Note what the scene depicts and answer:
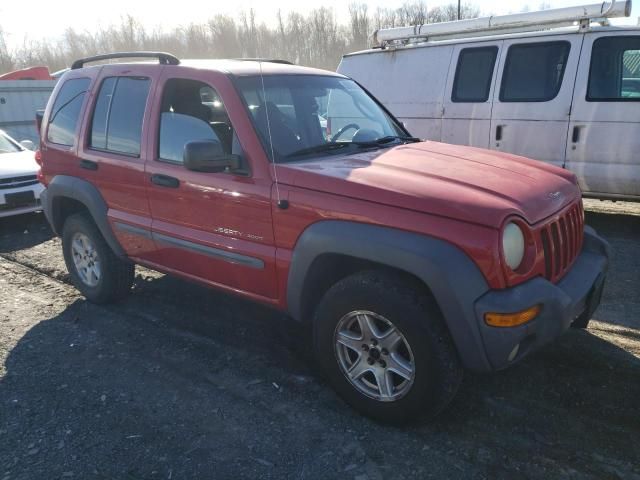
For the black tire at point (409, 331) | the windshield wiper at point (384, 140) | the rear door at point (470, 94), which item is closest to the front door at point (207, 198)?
the black tire at point (409, 331)

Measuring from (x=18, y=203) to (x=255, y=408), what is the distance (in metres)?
5.69

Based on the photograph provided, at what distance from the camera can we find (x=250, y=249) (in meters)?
3.16

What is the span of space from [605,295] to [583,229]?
1421 mm

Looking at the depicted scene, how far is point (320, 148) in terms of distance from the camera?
3.31 meters

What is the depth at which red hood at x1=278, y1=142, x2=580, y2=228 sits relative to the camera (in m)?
2.47

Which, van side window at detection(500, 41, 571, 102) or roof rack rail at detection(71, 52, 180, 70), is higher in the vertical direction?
roof rack rail at detection(71, 52, 180, 70)

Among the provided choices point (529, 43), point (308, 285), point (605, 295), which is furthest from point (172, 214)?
point (529, 43)

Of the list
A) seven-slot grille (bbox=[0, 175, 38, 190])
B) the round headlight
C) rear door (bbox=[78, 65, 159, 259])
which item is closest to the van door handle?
the round headlight

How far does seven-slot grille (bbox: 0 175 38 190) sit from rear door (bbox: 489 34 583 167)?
6.15 metres

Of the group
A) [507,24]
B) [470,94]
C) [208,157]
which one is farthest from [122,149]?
[507,24]

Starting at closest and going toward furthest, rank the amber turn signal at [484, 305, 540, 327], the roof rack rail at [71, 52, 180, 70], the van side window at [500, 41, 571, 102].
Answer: the amber turn signal at [484, 305, 540, 327], the roof rack rail at [71, 52, 180, 70], the van side window at [500, 41, 571, 102]

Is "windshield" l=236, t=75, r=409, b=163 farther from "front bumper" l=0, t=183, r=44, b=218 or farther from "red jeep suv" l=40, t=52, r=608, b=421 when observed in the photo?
"front bumper" l=0, t=183, r=44, b=218

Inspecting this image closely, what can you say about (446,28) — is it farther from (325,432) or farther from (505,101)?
(325,432)

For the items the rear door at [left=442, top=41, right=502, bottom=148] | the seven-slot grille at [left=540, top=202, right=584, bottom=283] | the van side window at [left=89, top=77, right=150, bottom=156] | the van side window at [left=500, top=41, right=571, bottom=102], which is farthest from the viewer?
the rear door at [left=442, top=41, right=502, bottom=148]
